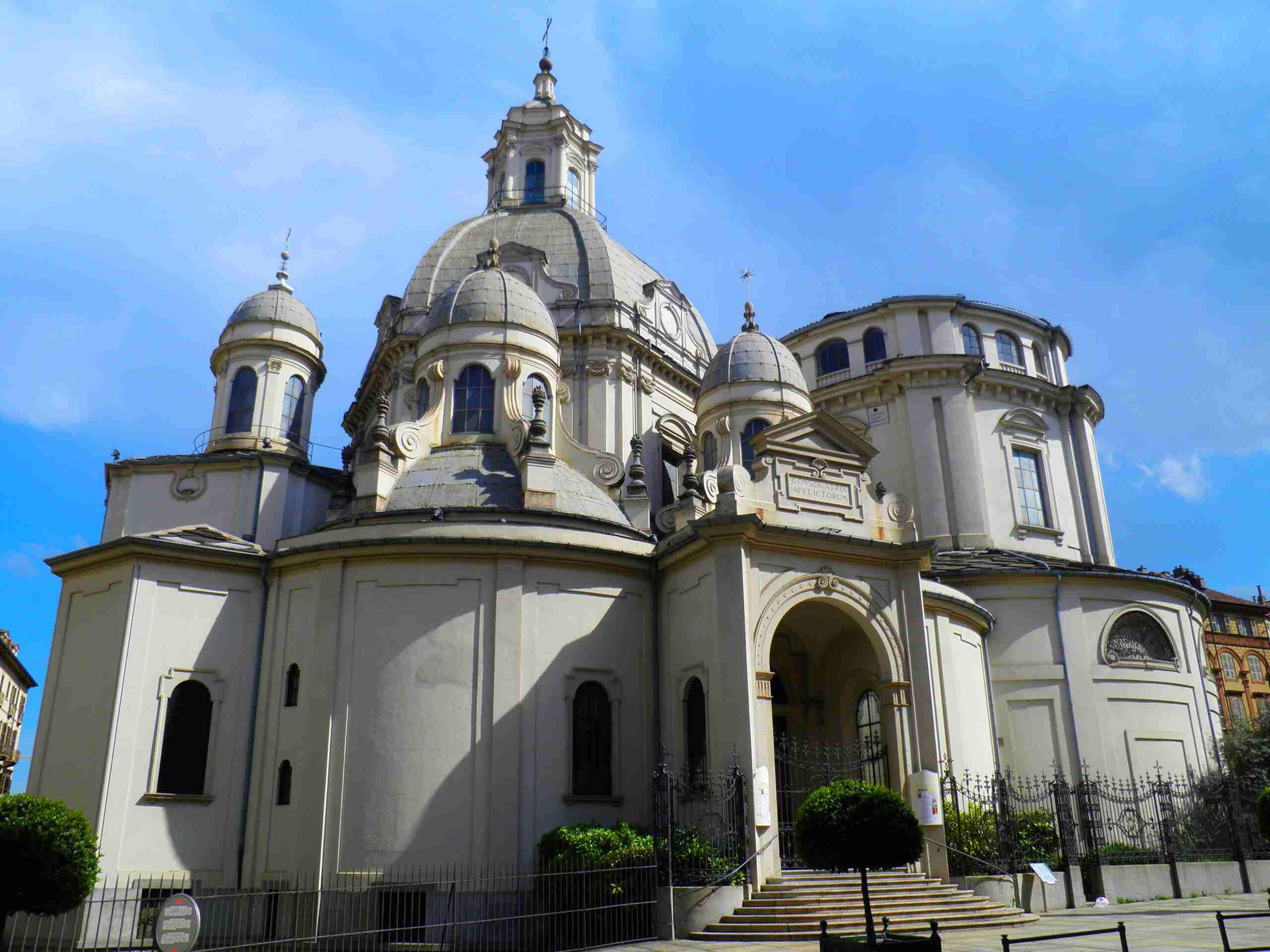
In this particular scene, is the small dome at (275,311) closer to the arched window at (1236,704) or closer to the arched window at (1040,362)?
the arched window at (1040,362)

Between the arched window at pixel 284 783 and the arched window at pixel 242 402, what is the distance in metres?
11.4

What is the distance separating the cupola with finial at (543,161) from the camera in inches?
1572

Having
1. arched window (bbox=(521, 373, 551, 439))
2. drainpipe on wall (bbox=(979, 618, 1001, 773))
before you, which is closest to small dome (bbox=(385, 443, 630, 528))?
arched window (bbox=(521, 373, 551, 439))

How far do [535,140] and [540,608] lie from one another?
25.4 metres

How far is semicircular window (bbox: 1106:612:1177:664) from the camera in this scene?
29141 mm

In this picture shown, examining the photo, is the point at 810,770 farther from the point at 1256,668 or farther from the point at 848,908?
the point at 1256,668

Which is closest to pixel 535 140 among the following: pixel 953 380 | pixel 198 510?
pixel 953 380

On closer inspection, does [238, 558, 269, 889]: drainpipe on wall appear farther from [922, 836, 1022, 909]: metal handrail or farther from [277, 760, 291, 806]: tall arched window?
[922, 836, 1022, 909]: metal handrail

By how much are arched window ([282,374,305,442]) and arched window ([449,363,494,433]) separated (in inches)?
249

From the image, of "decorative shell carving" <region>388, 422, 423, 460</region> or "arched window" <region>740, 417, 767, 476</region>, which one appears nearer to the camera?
"decorative shell carving" <region>388, 422, 423, 460</region>

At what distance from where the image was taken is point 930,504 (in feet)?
105

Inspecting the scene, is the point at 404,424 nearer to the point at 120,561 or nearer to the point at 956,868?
the point at 120,561

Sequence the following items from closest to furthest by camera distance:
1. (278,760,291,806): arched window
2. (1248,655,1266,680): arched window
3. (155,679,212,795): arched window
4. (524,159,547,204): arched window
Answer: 1. (278,760,291,806): arched window
2. (155,679,212,795): arched window
3. (524,159,547,204): arched window
4. (1248,655,1266,680): arched window

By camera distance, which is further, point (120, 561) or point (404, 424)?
point (404, 424)
